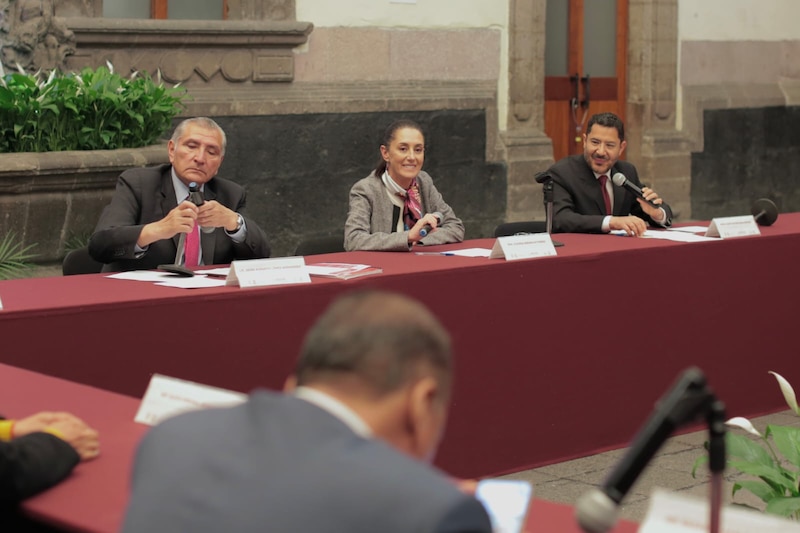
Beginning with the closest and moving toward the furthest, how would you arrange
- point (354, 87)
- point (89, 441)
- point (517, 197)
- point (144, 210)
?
point (89, 441)
point (144, 210)
point (354, 87)
point (517, 197)

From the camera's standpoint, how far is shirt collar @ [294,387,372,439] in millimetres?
1515

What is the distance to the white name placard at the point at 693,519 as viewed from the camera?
5.98ft

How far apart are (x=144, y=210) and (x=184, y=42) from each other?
3.85m

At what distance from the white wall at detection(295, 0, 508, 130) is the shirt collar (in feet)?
26.3

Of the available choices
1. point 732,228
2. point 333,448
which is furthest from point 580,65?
point 333,448

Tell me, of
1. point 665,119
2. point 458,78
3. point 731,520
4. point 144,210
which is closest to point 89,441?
point 731,520

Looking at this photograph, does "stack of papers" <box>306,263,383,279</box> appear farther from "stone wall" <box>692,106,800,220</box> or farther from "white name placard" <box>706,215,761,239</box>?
"stone wall" <box>692,106,800,220</box>

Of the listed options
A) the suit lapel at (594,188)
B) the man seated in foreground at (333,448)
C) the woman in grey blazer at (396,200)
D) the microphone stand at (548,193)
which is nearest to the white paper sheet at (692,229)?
the suit lapel at (594,188)

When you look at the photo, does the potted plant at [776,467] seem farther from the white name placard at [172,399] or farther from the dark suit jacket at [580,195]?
the dark suit jacket at [580,195]

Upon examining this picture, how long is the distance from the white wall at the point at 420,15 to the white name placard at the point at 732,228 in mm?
4340

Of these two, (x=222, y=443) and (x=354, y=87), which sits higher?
(x=354, y=87)

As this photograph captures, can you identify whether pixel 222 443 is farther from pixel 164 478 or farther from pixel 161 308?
pixel 161 308

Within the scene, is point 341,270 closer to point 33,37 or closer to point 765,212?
point 765,212

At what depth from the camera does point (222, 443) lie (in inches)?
60.6
